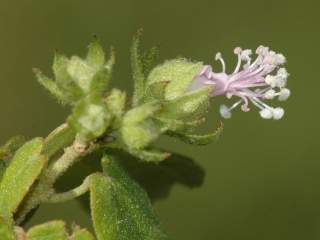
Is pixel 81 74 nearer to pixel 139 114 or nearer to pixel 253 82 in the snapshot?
pixel 139 114

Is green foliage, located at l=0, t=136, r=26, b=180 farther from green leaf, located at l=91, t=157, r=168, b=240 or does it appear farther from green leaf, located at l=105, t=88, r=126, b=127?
green leaf, located at l=105, t=88, r=126, b=127

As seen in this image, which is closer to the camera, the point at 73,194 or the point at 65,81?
the point at 65,81

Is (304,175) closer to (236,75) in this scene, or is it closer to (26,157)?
(236,75)

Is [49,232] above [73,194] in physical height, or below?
below

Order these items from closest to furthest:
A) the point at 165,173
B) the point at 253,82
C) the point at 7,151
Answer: the point at 7,151, the point at 253,82, the point at 165,173

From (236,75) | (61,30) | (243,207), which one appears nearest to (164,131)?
(236,75)

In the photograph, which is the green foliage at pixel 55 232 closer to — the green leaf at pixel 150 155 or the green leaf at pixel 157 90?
the green leaf at pixel 150 155

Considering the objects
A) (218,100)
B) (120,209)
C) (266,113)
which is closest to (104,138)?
(120,209)

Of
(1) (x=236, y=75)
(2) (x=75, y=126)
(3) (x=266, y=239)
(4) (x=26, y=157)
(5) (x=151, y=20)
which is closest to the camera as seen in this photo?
(2) (x=75, y=126)
